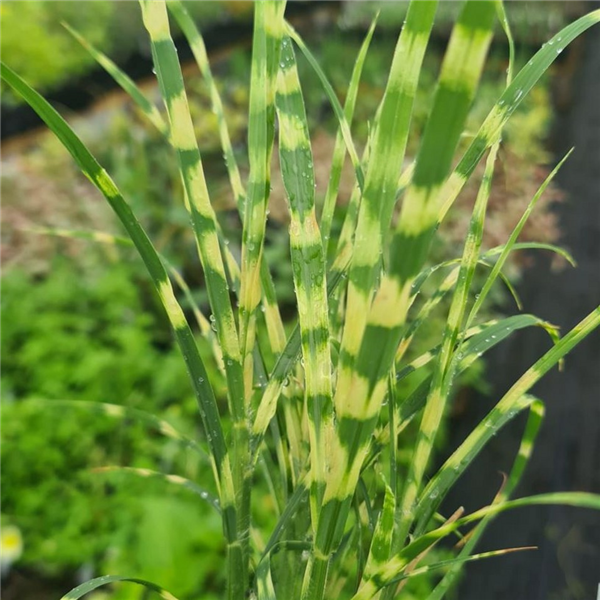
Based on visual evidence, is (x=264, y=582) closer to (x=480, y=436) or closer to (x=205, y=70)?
(x=480, y=436)

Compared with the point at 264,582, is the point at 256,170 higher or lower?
higher

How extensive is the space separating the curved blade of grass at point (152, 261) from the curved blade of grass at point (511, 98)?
0.19 m

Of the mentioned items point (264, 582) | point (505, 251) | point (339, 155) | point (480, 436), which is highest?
point (339, 155)

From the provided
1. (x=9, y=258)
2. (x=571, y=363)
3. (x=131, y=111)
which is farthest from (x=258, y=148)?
(x=131, y=111)

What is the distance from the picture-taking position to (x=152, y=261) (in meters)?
0.37

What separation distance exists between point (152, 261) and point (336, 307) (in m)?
0.19

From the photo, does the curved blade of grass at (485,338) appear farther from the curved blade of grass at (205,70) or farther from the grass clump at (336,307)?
the curved blade of grass at (205,70)

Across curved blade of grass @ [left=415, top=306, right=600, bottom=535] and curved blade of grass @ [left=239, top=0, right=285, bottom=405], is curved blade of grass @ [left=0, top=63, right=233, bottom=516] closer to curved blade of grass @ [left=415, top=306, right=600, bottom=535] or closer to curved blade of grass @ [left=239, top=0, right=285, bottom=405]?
curved blade of grass @ [left=239, top=0, right=285, bottom=405]

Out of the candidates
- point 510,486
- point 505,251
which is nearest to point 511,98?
point 505,251

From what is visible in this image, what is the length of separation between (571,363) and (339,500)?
1.76 meters

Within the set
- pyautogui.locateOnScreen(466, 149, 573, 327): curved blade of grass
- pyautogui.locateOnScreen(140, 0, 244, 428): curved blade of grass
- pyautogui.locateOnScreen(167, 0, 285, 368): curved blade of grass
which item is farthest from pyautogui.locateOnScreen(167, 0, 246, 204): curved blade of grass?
pyautogui.locateOnScreen(466, 149, 573, 327): curved blade of grass

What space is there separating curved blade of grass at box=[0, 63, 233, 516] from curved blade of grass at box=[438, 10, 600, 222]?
19cm

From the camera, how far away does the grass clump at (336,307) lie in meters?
0.25

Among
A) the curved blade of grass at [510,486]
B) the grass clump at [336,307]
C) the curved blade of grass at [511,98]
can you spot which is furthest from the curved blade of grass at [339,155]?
the curved blade of grass at [510,486]
